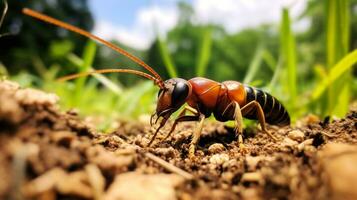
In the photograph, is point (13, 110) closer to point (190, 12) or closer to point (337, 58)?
point (337, 58)

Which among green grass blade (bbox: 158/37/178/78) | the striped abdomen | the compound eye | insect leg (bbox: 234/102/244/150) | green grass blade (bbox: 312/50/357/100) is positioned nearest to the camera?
insect leg (bbox: 234/102/244/150)

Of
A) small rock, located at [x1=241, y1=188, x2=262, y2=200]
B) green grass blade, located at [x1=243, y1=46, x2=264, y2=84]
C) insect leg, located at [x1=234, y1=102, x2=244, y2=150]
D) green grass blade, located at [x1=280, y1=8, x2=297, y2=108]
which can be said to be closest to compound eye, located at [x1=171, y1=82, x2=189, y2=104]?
insect leg, located at [x1=234, y1=102, x2=244, y2=150]

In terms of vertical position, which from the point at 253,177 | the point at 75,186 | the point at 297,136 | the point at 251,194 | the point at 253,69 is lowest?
the point at 75,186

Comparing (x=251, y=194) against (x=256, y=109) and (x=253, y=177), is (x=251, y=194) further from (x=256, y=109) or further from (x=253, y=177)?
(x=256, y=109)

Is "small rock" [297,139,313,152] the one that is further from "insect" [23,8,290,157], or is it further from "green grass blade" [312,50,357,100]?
"green grass blade" [312,50,357,100]

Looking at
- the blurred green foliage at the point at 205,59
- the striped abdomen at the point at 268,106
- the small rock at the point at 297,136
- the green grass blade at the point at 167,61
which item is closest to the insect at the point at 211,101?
the striped abdomen at the point at 268,106

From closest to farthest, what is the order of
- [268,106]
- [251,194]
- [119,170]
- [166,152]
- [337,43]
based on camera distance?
[251,194] < [119,170] < [166,152] < [268,106] < [337,43]

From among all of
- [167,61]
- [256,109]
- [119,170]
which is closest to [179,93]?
[256,109]
